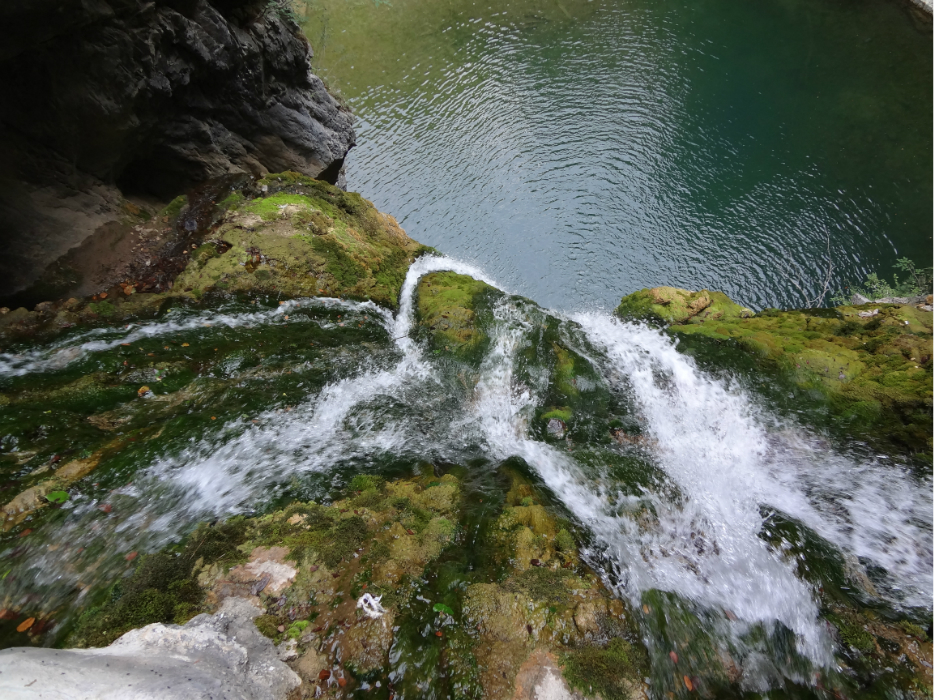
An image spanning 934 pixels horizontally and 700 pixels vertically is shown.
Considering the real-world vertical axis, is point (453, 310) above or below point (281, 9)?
below

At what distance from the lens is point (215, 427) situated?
18.1ft

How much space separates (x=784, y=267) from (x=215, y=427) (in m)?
14.6

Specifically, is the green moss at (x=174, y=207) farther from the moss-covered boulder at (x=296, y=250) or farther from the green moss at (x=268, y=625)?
the green moss at (x=268, y=625)

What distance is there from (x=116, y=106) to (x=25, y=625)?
24.1ft

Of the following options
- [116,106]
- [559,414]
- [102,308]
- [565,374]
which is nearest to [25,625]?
[102,308]

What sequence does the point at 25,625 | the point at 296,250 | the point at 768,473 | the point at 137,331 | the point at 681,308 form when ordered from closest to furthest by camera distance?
1. the point at 25,625
2. the point at 768,473
3. the point at 137,331
4. the point at 296,250
5. the point at 681,308

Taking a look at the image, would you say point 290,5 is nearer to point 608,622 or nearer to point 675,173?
point 675,173

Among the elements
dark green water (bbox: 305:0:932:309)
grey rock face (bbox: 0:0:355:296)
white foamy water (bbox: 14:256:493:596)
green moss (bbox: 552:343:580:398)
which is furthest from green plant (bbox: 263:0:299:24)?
green moss (bbox: 552:343:580:398)

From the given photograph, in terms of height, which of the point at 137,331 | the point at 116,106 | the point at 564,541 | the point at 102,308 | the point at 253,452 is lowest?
the point at 564,541

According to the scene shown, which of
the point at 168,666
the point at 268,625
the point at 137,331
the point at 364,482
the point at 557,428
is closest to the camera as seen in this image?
the point at 168,666

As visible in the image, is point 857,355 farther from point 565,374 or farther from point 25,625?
point 25,625

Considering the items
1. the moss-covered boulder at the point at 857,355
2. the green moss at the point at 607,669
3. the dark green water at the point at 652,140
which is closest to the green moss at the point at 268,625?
the green moss at the point at 607,669

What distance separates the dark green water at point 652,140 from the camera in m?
13.4

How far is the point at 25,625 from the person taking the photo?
3.35 metres
